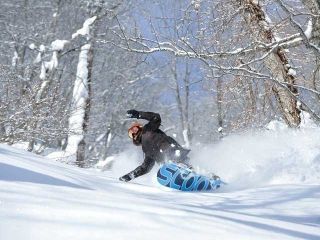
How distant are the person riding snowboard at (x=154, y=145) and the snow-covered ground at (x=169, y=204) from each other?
0.45 meters

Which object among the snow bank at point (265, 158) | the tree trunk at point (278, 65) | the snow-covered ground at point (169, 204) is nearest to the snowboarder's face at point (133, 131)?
the snow-covered ground at point (169, 204)

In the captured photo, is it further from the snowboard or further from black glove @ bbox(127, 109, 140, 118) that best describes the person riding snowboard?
the snowboard

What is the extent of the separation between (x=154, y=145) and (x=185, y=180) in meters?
1.36

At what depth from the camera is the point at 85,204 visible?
2.65 m

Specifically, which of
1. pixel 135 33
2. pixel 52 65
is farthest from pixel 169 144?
pixel 52 65

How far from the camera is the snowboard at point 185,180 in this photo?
20.9 feet

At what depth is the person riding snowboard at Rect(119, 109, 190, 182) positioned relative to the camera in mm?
7500

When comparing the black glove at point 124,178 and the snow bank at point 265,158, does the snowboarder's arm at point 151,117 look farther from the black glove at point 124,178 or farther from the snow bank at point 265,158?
the black glove at point 124,178

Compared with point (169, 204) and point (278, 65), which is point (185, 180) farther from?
point (278, 65)

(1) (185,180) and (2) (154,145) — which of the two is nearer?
(1) (185,180)

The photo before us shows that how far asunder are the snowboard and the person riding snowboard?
771mm

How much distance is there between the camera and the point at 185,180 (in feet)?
21.1

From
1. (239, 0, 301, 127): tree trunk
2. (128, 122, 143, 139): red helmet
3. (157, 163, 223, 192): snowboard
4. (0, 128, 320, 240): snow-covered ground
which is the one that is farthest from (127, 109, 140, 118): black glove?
(239, 0, 301, 127): tree trunk

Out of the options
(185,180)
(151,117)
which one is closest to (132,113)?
(151,117)
